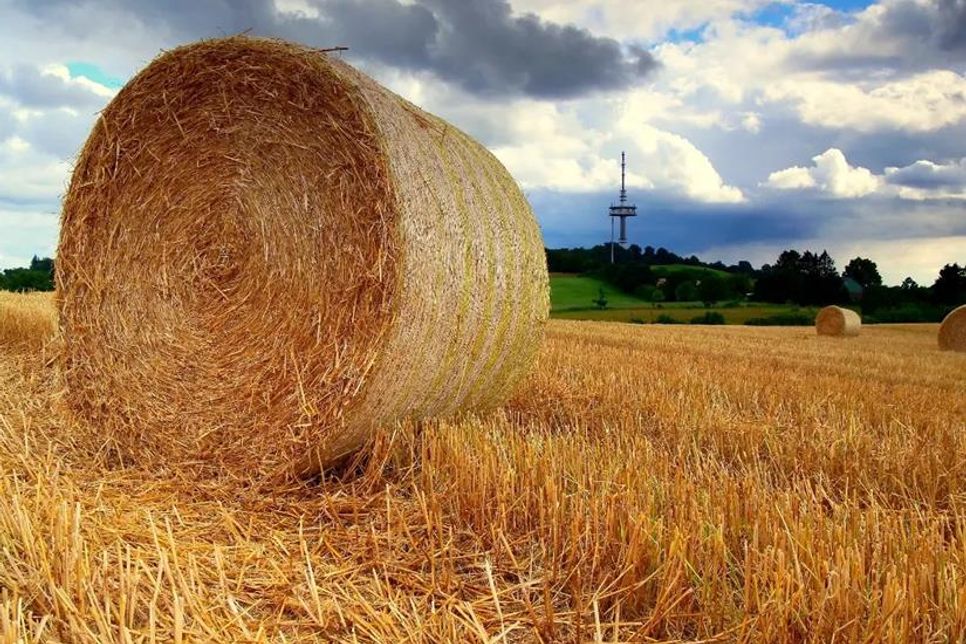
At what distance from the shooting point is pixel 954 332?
17.4 m

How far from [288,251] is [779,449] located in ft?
9.90

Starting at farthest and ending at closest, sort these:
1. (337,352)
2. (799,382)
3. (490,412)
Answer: (799,382) < (490,412) < (337,352)

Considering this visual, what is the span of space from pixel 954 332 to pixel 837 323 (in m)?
3.44

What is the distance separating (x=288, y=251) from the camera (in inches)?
199

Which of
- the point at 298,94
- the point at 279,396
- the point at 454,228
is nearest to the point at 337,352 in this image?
the point at 279,396

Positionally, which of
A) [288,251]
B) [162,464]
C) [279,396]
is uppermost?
[288,251]

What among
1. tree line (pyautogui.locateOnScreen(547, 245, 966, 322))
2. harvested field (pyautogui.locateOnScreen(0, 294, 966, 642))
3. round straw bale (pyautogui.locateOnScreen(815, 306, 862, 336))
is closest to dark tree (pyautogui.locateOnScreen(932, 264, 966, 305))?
tree line (pyautogui.locateOnScreen(547, 245, 966, 322))

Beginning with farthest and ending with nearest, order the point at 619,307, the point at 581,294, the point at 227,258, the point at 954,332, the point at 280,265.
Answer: the point at 581,294
the point at 619,307
the point at 954,332
the point at 227,258
the point at 280,265

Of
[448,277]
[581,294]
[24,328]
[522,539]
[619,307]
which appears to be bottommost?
[522,539]

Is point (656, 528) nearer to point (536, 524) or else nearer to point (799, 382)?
point (536, 524)

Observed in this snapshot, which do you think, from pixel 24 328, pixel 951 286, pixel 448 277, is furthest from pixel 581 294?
pixel 448 277

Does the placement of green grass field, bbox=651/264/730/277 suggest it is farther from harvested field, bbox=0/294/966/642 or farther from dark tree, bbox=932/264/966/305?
harvested field, bbox=0/294/966/642

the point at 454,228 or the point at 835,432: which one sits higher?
the point at 454,228

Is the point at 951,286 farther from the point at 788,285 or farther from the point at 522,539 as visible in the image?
the point at 522,539
